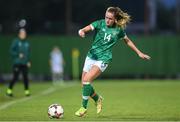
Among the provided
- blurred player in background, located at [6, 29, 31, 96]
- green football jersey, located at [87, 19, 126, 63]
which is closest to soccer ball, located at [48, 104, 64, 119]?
green football jersey, located at [87, 19, 126, 63]

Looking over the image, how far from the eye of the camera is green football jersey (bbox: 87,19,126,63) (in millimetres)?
16078

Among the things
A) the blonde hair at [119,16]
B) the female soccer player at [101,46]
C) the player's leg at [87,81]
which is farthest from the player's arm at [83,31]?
the player's leg at [87,81]

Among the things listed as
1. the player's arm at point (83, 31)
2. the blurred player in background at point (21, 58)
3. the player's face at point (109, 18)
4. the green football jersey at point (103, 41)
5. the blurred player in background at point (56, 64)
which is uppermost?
the player's face at point (109, 18)

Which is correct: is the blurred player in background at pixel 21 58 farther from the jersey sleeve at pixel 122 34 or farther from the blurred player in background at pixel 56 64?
the blurred player in background at pixel 56 64

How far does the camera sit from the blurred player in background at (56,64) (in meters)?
39.4

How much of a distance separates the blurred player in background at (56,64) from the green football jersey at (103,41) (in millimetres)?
22966

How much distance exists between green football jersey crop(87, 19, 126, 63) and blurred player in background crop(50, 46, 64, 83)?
23.0 m

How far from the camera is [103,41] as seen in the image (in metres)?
16.1

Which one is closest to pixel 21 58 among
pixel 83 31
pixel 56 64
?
pixel 83 31

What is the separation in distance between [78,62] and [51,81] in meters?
1.94

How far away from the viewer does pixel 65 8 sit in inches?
1663

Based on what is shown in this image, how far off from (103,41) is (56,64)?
2344cm

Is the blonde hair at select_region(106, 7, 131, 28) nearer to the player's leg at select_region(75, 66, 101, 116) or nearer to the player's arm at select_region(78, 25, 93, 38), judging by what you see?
the player's arm at select_region(78, 25, 93, 38)

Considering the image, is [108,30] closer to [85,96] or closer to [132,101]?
[85,96]
